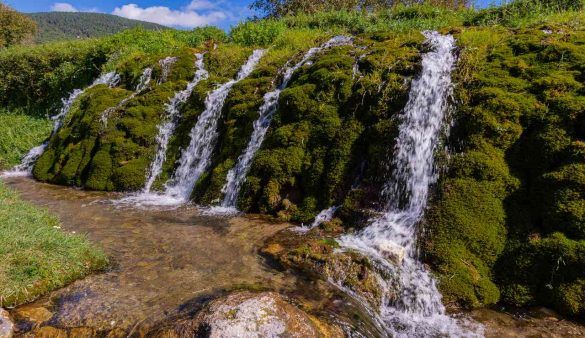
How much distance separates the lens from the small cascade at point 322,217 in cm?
844

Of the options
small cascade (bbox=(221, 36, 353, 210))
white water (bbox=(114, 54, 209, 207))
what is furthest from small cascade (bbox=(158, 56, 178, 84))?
small cascade (bbox=(221, 36, 353, 210))

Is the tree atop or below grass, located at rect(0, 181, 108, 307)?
atop

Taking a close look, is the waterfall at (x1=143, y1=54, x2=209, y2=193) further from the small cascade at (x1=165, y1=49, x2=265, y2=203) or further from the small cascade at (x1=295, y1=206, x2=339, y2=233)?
the small cascade at (x1=295, y1=206, x2=339, y2=233)

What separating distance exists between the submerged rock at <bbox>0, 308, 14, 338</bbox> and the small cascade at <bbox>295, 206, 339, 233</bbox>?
16.1ft

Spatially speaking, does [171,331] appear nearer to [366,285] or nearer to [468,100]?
[366,285]

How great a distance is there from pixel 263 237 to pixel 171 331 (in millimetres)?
3481

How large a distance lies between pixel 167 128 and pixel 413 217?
850 cm

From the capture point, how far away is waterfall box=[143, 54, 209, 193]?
39.8ft

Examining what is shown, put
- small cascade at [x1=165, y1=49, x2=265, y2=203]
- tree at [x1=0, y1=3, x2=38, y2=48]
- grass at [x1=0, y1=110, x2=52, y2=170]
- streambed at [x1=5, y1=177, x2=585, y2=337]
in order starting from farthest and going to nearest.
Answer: tree at [x1=0, y1=3, x2=38, y2=48]
grass at [x1=0, y1=110, x2=52, y2=170]
small cascade at [x1=165, y1=49, x2=265, y2=203]
streambed at [x1=5, y1=177, x2=585, y2=337]

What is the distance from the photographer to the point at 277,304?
4.66 meters

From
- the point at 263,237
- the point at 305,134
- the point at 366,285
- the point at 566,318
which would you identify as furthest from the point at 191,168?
the point at 566,318

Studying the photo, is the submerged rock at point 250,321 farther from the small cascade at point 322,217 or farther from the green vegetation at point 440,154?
the small cascade at point 322,217

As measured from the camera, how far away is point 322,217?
8.69 meters

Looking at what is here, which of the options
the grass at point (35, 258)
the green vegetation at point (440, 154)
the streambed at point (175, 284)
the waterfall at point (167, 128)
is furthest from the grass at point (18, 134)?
the grass at point (35, 258)
